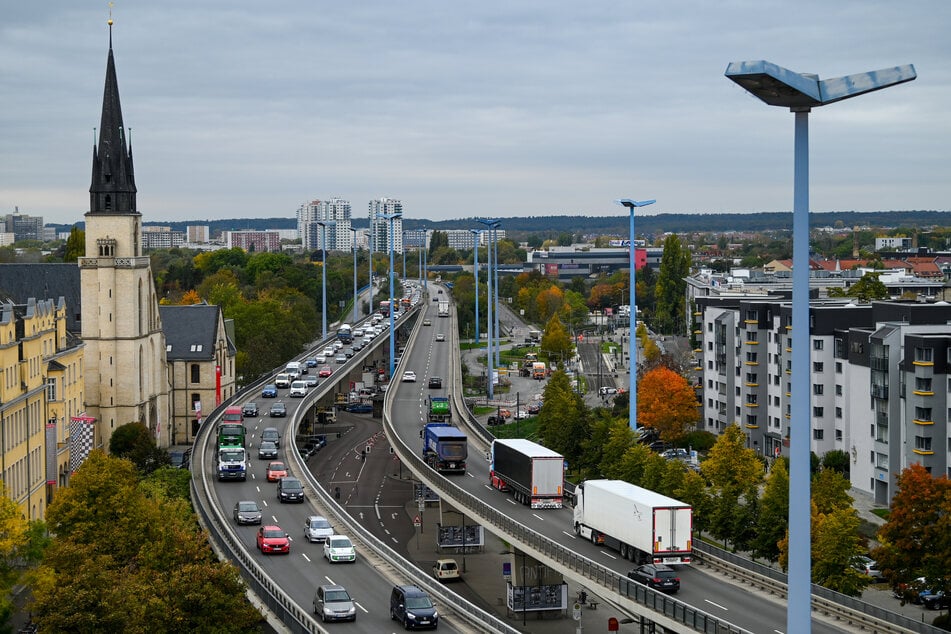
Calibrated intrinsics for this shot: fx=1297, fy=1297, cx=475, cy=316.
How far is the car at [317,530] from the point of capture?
184 ft

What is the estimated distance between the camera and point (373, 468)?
98.6 m

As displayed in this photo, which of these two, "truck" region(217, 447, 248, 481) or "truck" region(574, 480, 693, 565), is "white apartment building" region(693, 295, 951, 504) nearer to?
"truck" region(574, 480, 693, 565)

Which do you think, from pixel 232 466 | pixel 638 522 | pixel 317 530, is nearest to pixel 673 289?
pixel 232 466

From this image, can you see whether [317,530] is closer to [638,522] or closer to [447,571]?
[447,571]

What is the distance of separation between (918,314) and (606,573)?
4814cm

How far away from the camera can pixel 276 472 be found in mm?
70688

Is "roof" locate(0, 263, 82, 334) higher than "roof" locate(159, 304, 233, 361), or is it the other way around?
"roof" locate(0, 263, 82, 334)

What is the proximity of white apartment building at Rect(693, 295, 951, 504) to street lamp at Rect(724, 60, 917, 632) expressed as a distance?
39.0 meters

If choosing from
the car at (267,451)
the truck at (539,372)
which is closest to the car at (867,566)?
the car at (267,451)

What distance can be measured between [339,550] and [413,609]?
10.7 metres

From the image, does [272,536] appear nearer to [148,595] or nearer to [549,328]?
[148,595]

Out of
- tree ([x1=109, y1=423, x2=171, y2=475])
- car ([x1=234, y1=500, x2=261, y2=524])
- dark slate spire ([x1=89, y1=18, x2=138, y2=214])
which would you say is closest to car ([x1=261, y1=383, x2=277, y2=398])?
tree ([x1=109, y1=423, x2=171, y2=475])

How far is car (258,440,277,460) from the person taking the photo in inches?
3066

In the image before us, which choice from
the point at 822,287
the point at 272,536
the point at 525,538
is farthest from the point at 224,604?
the point at 822,287
